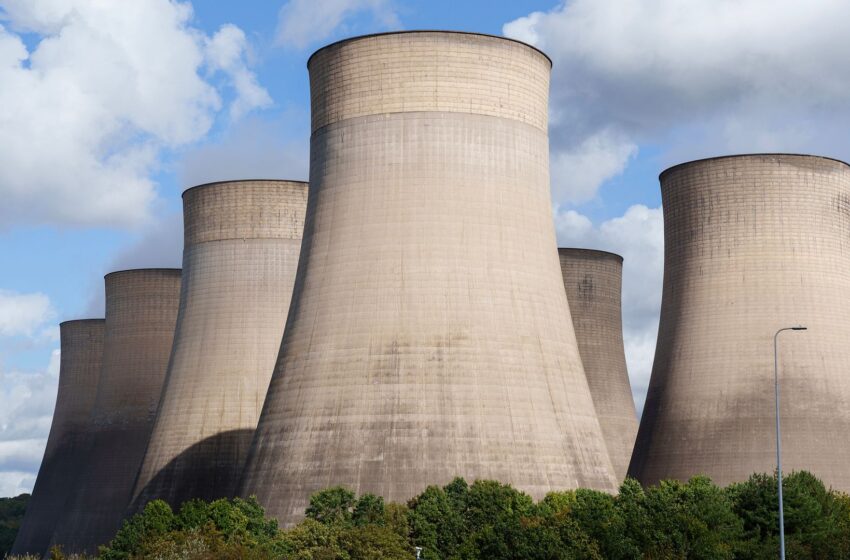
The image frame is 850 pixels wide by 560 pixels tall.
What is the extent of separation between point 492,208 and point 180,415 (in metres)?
13.8

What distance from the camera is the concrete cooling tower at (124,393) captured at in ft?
158

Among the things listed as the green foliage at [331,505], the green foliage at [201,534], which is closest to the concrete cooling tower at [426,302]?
the green foliage at [331,505]

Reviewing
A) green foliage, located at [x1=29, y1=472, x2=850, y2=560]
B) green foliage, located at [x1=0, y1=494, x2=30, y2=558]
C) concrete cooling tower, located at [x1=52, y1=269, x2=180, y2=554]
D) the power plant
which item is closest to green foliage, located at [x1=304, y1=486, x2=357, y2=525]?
green foliage, located at [x1=29, y1=472, x2=850, y2=560]

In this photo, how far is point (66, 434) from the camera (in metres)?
55.3

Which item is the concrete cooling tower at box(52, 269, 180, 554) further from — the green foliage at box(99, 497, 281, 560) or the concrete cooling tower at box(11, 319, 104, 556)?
the green foliage at box(99, 497, 281, 560)

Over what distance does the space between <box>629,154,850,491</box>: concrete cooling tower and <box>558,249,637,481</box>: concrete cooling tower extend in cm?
1020

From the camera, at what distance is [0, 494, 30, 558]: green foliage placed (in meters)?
70.6

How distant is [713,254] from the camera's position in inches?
1502

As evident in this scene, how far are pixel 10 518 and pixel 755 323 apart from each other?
61522mm

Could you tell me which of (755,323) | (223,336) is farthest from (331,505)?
(755,323)

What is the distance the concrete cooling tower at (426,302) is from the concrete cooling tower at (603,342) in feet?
63.5

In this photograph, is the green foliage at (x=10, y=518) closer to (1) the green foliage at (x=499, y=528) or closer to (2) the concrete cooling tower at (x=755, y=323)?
(2) the concrete cooling tower at (x=755, y=323)

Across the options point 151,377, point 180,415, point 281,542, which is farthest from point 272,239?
point 281,542

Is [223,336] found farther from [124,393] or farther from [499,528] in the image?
[499,528]
